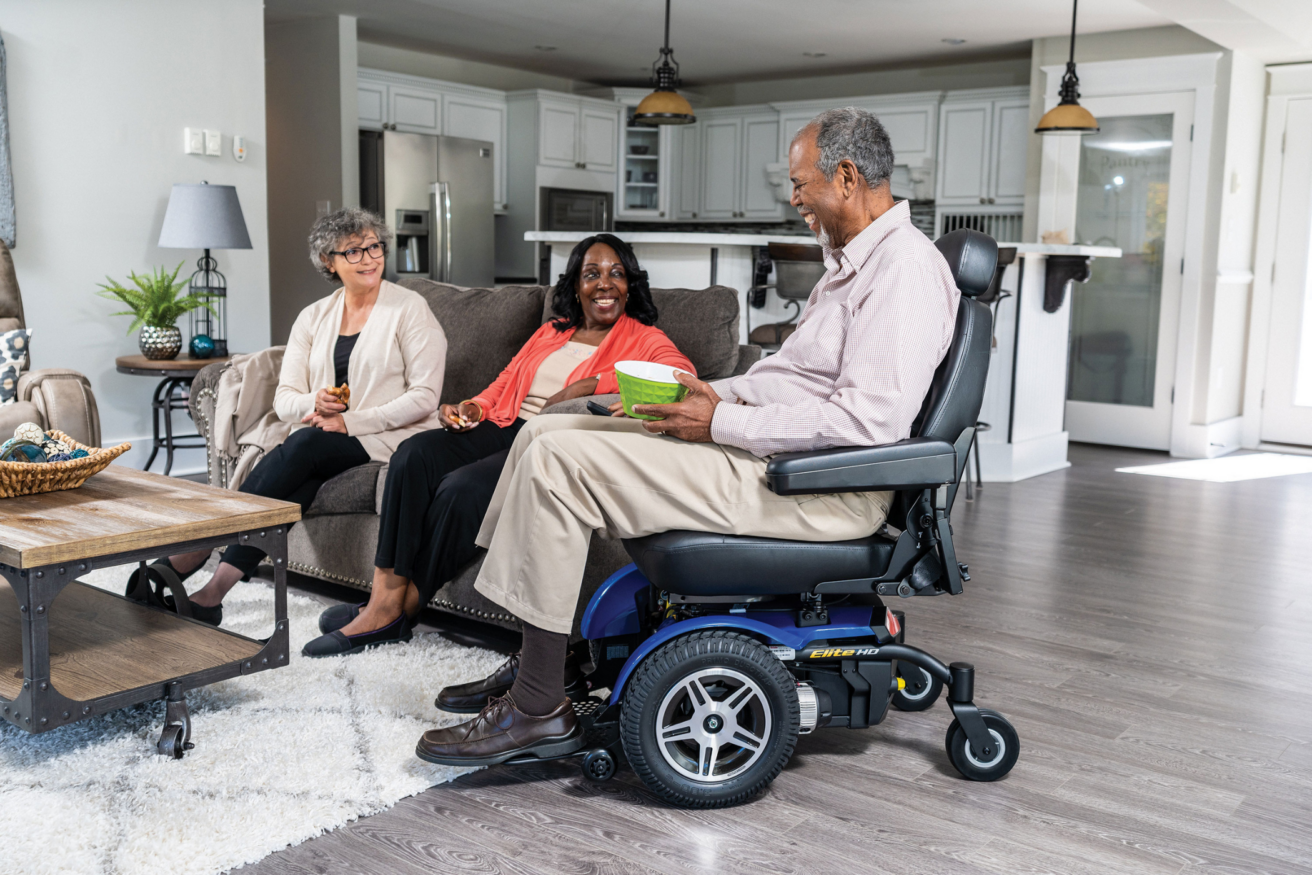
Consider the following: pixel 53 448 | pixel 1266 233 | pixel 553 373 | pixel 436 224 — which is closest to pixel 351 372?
pixel 553 373

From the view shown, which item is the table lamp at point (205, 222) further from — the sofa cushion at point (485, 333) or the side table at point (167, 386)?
the sofa cushion at point (485, 333)

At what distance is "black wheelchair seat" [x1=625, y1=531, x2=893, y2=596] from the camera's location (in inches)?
73.1

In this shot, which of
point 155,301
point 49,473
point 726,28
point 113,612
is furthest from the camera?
point 726,28

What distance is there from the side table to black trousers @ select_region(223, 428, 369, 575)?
1319mm

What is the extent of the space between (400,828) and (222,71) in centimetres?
421

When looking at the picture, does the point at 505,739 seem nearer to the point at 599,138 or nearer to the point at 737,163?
the point at 599,138

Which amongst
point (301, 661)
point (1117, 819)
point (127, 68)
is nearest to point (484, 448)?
point (301, 661)

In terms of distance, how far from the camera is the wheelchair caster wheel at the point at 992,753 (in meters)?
2.03

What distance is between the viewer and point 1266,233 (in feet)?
21.0

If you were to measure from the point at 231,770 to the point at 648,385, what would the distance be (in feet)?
3.24

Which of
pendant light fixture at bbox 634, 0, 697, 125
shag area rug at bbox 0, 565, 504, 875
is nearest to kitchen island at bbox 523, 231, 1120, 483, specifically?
pendant light fixture at bbox 634, 0, 697, 125

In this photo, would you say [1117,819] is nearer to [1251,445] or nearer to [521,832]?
[521,832]

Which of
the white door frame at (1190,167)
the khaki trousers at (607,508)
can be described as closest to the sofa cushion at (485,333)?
the khaki trousers at (607,508)

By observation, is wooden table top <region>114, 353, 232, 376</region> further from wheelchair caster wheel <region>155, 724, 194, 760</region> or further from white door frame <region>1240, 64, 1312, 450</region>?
white door frame <region>1240, 64, 1312, 450</region>
